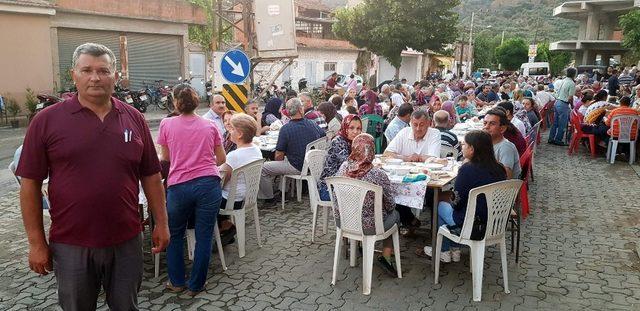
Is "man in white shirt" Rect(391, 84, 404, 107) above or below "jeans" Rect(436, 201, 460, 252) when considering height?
above

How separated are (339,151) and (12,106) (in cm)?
1323

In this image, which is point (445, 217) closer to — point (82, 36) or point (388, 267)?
point (388, 267)

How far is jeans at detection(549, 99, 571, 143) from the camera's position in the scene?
40.3 feet

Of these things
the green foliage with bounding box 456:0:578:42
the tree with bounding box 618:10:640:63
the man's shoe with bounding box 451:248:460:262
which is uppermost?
the green foliage with bounding box 456:0:578:42

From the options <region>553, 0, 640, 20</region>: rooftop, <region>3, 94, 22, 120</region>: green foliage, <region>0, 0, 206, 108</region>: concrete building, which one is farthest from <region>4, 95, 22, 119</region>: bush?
<region>553, 0, 640, 20</region>: rooftop

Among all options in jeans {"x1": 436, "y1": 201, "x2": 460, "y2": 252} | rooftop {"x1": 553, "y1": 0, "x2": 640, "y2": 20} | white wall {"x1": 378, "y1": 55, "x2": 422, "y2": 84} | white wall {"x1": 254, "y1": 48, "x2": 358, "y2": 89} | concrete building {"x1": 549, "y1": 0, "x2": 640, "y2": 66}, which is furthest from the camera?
white wall {"x1": 378, "y1": 55, "x2": 422, "y2": 84}

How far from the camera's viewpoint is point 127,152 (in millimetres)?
2533

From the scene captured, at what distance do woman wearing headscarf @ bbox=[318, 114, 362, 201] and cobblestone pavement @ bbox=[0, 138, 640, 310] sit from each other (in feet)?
2.11

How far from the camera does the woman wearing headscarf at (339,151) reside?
17.0 feet

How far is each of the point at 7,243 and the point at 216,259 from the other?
92.9 inches

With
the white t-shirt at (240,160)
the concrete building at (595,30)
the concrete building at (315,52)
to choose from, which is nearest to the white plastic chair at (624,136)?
the white t-shirt at (240,160)

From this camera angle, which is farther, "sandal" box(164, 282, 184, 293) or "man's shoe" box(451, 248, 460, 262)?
"man's shoe" box(451, 248, 460, 262)

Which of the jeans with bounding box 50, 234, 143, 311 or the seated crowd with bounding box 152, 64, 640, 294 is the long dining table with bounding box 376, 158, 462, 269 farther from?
the jeans with bounding box 50, 234, 143, 311

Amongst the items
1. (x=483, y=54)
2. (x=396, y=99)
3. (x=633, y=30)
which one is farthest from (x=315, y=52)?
(x=483, y=54)
